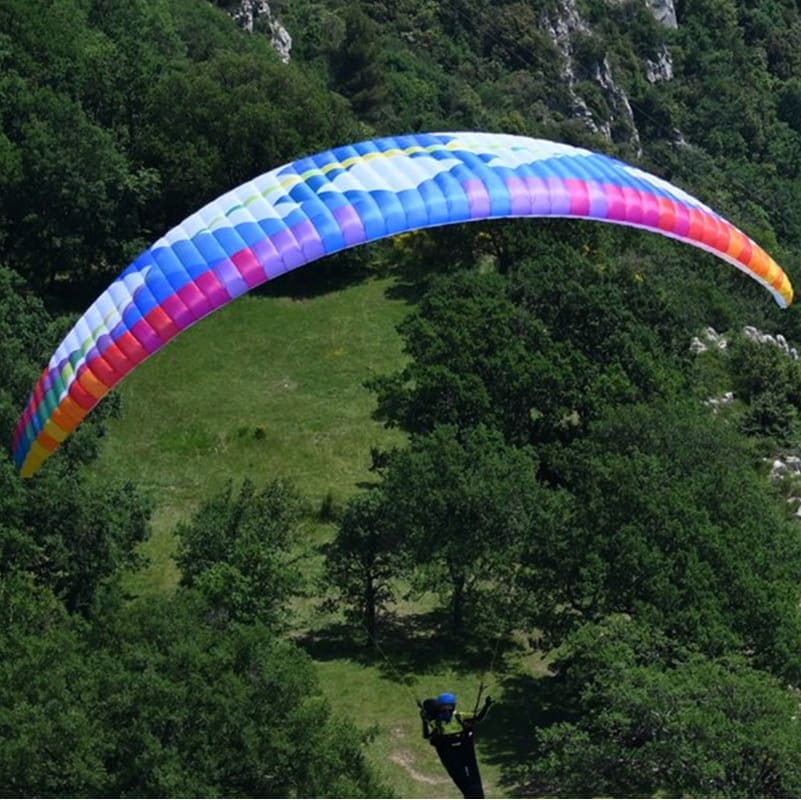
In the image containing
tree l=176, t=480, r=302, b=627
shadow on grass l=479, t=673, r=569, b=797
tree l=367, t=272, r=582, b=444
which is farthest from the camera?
tree l=367, t=272, r=582, b=444

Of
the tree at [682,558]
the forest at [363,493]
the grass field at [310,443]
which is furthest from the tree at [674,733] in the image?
the grass field at [310,443]

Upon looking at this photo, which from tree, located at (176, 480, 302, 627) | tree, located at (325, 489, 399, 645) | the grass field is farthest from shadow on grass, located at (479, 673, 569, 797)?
tree, located at (176, 480, 302, 627)

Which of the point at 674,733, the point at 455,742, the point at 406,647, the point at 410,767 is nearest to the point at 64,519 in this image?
the point at 406,647

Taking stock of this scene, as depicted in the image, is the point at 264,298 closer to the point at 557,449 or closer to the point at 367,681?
the point at 557,449

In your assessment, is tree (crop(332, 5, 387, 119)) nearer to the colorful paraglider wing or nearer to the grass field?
the grass field

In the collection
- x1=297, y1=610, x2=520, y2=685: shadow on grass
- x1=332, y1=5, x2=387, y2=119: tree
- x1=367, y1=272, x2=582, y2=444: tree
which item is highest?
x1=332, y1=5, x2=387, y2=119: tree

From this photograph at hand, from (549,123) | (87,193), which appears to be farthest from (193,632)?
(549,123)
